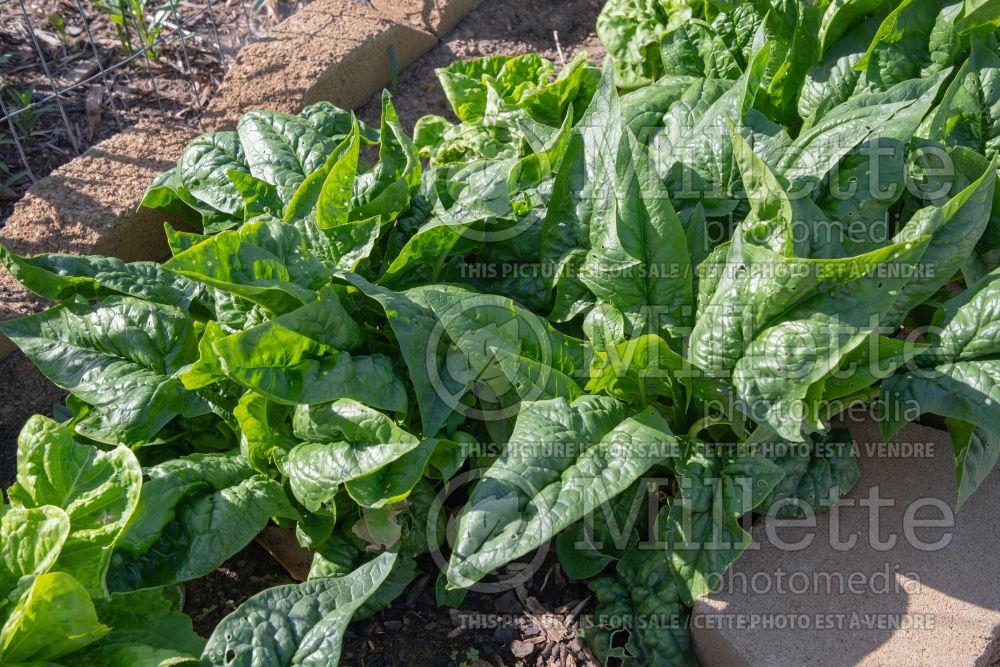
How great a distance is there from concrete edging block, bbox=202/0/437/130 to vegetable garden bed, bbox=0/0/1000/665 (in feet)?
2.30

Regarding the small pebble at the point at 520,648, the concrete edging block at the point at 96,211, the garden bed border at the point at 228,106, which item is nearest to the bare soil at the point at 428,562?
the small pebble at the point at 520,648

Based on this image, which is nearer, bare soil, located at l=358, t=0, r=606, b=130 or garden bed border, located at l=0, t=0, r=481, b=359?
garden bed border, located at l=0, t=0, r=481, b=359

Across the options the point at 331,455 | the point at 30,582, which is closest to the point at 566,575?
the point at 331,455

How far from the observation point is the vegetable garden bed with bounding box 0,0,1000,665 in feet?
7.41

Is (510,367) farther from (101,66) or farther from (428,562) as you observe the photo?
(101,66)

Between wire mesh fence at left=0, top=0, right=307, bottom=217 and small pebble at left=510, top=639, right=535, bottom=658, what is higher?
wire mesh fence at left=0, top=0, right=307, bottom=217

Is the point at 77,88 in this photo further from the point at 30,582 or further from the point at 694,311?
the point at 694,311

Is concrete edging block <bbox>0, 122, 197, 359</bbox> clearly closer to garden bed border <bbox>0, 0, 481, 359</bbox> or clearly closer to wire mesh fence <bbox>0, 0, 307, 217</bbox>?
garden bed border <bbox>0, 0, 481, 359</bbox>

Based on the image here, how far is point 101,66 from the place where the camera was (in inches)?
158

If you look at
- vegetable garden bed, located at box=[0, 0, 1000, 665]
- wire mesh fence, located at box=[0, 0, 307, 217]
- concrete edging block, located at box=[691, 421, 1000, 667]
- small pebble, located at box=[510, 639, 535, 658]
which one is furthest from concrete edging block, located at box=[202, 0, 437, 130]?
concrete edging block, located at box=[691, 421, 1000, 667]

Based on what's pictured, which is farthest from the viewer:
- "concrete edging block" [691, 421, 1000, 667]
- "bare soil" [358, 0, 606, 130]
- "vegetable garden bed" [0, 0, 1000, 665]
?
"bare soil" [358, 0, 606, 130]

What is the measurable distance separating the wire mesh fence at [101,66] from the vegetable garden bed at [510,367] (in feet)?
3.57

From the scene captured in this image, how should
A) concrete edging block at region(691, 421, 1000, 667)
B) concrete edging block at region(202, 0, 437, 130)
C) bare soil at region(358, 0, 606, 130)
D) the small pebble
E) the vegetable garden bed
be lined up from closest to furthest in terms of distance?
the vegetable garden bed < concrete edging block at region(691, 421, 1000, 667) < the small pebble < concrete edging block at region(202, 0, 437, 130) < bare soil at region(358, 0, 606, 130)

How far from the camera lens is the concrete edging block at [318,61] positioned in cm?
376
